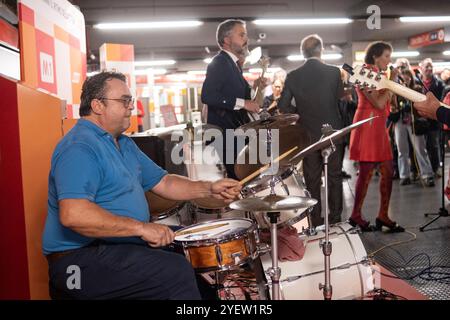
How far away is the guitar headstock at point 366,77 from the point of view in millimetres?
2752

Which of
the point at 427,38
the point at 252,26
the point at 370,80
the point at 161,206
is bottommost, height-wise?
the point at 161,206

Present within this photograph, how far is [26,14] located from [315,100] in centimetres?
230

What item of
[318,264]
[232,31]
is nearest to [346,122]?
[232,31]

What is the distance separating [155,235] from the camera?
5.84ft

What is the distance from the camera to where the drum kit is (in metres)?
2.08

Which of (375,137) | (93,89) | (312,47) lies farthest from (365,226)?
(93,89)

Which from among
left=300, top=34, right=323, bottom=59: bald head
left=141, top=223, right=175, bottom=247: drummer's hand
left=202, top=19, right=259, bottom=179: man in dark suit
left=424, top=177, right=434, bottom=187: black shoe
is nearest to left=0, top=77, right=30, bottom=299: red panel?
left=141, top=223, right=175, bottom=247: drummer's hand

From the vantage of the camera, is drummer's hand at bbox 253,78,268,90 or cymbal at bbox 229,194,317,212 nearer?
cymbal at bbox 229,194,317,212

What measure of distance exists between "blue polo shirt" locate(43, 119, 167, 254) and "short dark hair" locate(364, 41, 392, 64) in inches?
111

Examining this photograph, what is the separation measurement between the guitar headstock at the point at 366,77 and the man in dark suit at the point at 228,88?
32.1 inches

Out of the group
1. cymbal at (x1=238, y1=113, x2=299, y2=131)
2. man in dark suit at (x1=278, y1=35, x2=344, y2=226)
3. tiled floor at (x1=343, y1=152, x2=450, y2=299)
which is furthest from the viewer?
man in dark suit at (x1=278, y1=35, x2=344, y2=226)

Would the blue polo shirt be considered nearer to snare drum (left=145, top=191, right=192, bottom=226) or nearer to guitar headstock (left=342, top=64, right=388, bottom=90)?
snare drum (left=145, top=191, right=192, bottom=226)

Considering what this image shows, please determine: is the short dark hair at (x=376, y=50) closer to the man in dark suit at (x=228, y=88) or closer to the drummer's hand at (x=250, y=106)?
the man in dark suit at (x=228, y=88)

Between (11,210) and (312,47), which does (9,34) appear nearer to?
(11,210)
